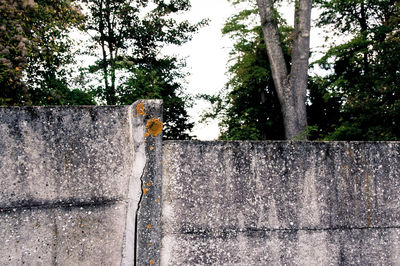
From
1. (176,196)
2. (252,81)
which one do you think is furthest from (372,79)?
(176,196)

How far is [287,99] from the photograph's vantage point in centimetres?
1030

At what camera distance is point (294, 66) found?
10.4 m

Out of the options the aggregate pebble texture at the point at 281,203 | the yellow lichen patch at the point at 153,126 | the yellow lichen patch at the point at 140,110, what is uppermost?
the yellow lichen patch at the point at 140,110

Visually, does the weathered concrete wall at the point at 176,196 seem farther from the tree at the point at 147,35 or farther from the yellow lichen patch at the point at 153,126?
the tree at the point at 147,35

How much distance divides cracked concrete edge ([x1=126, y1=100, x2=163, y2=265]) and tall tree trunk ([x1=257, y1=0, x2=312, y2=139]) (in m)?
8.29

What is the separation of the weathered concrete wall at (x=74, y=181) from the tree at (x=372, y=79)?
349 inches

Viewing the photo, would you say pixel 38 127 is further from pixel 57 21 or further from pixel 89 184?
pixel 57 21

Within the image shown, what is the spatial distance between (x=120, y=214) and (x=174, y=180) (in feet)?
1.52

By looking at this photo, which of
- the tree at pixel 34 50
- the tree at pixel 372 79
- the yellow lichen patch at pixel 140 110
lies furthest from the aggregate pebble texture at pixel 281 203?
the tree at pixel 372 79

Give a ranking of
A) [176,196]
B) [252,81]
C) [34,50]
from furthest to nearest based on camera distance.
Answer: [252,81] → [34,50] → [176,196]

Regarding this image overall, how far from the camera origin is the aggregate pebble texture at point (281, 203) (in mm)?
2438

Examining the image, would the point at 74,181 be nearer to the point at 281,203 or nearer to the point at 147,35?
the point at 281,203

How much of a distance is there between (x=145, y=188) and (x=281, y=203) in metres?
1.11

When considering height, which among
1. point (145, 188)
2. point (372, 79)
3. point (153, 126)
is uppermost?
point (372, 79)
